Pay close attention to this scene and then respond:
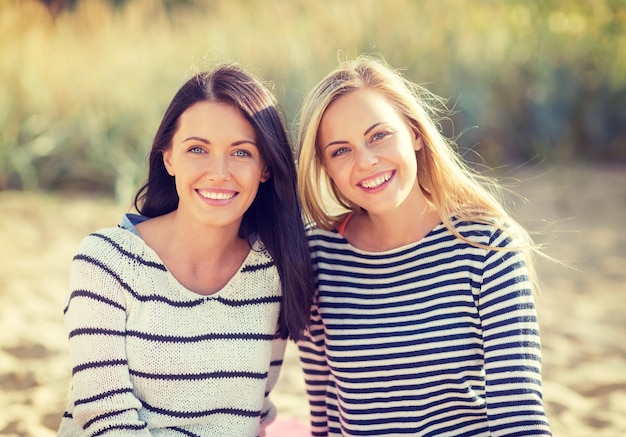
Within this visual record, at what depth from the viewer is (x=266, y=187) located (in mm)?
2682

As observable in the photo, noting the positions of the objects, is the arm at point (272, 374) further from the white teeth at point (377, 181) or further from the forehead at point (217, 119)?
the forehead at point (217, 119)

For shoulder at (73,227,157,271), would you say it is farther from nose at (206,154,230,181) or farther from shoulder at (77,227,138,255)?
nose at (206,154,230,181)

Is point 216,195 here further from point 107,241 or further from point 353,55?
point 353,55

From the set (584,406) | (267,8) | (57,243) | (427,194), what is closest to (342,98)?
(427,194)

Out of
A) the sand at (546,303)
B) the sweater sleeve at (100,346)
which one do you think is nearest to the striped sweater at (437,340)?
the sweater sleeve at (100,346)

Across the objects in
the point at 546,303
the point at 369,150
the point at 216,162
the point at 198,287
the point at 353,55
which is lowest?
the point at 198,287

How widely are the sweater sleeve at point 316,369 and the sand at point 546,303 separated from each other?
0.65m

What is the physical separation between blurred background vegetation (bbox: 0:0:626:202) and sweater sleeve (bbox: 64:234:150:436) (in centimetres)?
422

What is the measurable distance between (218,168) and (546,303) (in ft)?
9.84

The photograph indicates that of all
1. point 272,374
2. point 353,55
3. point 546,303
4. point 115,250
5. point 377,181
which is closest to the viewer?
point 115,250

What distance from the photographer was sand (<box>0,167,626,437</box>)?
11.3ft

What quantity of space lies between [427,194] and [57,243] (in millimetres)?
3592

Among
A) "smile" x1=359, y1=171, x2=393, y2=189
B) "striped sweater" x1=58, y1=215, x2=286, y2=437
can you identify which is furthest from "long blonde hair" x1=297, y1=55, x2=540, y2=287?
"striped sweater" x1=58, y1=215, x2=286, y2=437

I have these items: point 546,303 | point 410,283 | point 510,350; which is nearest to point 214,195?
point 410,283
